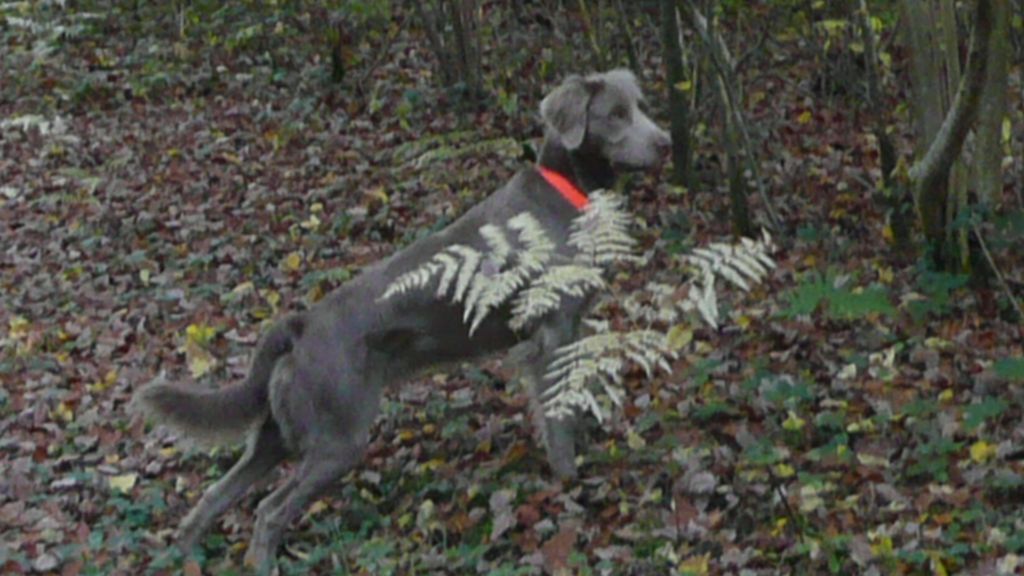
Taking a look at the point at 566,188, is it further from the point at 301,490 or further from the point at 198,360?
the point at 198,360

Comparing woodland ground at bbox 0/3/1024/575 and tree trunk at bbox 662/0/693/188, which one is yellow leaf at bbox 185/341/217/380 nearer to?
woodland ground at bbox 0/3/1024/575

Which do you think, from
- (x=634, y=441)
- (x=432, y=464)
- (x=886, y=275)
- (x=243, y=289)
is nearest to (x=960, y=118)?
(x=886, y=275)

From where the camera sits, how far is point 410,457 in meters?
7.03

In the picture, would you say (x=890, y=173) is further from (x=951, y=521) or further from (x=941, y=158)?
(x=951, y=521)

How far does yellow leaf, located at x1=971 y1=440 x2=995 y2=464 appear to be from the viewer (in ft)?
19.4

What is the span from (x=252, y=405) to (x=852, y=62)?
20.3 feet

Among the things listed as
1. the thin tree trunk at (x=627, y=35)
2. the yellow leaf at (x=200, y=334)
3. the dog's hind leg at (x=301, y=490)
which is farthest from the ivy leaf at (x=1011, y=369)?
the yellow leaf at (x=200, y=334)

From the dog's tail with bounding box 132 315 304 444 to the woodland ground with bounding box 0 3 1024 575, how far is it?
58 cm

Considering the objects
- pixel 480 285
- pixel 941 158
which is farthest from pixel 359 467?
pixel 941 158

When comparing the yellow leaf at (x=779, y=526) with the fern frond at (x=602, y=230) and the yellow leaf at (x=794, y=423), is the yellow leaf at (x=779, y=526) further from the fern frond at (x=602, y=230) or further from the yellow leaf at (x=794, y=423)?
the fern frond at (x=602, y=230)

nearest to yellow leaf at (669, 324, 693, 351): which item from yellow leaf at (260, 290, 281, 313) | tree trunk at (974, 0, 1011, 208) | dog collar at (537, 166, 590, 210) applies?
dog collar at (537, 166, 590, 210)

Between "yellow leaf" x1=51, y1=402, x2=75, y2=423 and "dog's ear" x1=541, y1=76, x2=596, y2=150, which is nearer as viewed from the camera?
"dog's ear" x1=541, y1=76, x2=596, y2=150

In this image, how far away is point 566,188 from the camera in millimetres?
6707

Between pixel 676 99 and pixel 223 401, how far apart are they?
4470 mm
